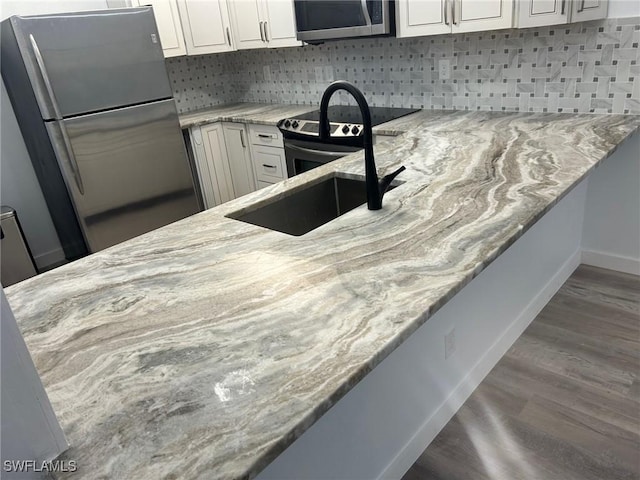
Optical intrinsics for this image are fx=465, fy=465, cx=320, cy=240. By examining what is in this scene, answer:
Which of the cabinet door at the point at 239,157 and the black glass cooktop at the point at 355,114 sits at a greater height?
the black glass cooktop at the point at 355,114

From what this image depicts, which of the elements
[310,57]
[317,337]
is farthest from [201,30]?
[317,337]

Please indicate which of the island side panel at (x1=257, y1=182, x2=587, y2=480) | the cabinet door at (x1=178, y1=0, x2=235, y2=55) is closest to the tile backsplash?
the cabinet door at (x1=178, y1=0, x2=235, y2=55)

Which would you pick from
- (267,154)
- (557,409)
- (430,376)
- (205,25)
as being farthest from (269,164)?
(557,409)

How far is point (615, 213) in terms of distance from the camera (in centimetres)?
253

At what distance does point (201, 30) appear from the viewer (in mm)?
3504

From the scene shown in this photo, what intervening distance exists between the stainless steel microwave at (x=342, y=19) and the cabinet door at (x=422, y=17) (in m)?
0.06

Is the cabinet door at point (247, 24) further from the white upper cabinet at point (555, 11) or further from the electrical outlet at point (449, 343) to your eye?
the electrical outlet at point (449, 343)

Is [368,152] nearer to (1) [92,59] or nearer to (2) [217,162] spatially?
(1) [92,59]

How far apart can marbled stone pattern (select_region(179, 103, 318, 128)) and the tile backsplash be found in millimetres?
138

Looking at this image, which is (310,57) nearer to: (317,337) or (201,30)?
(201,30)

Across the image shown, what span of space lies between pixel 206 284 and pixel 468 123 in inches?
75.9

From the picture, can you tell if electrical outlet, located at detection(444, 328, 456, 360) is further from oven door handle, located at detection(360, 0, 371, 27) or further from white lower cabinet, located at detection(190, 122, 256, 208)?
white lower cabinet, located at detection(190, 122, 256, 208)
